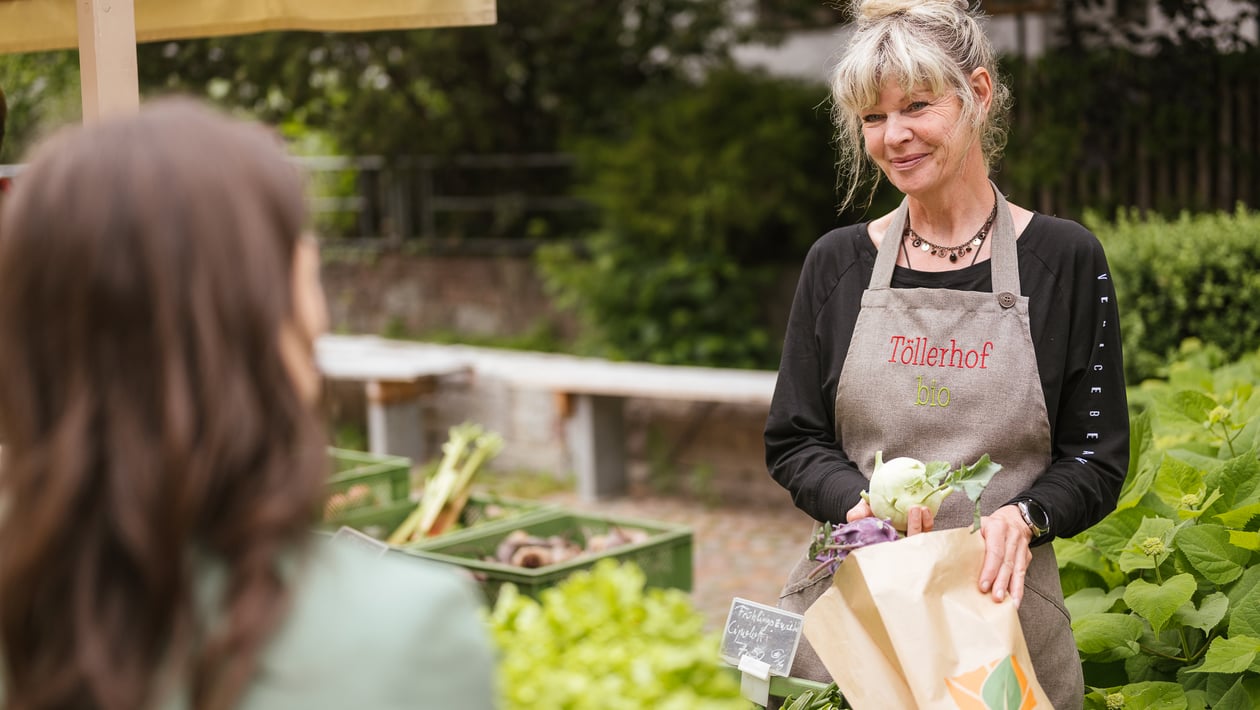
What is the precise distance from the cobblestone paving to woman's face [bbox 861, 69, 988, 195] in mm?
3123

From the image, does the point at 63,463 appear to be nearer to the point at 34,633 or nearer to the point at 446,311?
the point at 34,633

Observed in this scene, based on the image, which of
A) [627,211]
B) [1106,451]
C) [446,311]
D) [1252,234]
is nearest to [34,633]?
[1106,451]

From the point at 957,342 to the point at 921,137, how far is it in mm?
337

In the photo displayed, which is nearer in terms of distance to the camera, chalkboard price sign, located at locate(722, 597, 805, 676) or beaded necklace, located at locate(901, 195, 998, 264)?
chalkboard price sign, located at locate(722, 597, 805, 676)

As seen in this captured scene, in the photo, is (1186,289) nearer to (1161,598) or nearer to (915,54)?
(1161,598)

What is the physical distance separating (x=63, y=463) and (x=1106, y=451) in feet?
5.31

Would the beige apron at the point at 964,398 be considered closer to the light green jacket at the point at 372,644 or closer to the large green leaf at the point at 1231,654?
the large green leaf at the point at 1231,654

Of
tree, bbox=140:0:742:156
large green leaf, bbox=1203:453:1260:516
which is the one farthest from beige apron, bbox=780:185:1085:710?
tree, bbox=140:0:742:156

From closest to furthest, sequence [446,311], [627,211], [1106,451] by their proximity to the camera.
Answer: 1. [1106,451]
2. [627,211]
3. [446,311]

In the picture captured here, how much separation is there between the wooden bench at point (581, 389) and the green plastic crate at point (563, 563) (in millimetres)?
2539

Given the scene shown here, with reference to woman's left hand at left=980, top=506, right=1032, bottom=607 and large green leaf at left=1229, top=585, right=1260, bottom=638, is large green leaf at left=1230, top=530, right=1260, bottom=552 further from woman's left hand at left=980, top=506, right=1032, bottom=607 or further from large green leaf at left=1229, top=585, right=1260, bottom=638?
woman's left hand at left=980, top=506, right=1032, bottom=607

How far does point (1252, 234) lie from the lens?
4.80 m

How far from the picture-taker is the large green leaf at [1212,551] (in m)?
2.56

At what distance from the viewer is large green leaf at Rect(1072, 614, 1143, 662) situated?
2578 mm
